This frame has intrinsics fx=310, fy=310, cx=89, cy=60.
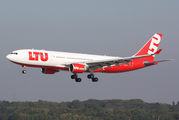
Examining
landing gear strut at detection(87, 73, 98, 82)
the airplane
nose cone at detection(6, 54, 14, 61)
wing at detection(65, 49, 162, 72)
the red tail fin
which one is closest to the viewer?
nose cone at detection(6, 54, 14, 61)

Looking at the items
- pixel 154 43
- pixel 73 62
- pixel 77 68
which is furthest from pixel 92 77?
pixel 154 43

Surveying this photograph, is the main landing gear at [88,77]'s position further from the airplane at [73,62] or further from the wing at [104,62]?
the wing at [104,62]

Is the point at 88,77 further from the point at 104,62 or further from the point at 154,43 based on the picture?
the point at 154,43

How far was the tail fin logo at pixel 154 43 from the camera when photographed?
Result: 70000 millimetres

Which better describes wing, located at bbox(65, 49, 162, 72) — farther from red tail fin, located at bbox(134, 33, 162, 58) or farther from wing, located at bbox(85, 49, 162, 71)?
red tail fin, located at bbox(134, 33, 162, 58)

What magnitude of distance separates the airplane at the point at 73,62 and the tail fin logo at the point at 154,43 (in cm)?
270

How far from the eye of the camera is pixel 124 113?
7003 inches

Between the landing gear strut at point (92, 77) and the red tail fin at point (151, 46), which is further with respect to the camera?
the red tail fin at point (151, 46)

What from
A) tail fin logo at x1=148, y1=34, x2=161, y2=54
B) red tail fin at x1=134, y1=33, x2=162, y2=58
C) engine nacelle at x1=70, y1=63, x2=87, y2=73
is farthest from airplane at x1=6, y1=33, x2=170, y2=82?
tail fin logo at x1=148, y1=34, x2=161, y2=54

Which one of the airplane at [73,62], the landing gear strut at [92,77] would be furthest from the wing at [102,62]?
the landing gear strut at [92,77]

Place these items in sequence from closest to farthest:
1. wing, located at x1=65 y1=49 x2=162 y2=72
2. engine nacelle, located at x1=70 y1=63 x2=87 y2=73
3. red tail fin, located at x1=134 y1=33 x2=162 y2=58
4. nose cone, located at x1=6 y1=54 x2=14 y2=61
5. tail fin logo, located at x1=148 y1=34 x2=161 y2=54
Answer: nose cone, located at x1=6 y1=54 x2=14 y2=61 → engine nacelle, located at x1=70 y1=63 x2=87 y2=73 → wing, located at x1=65 y1=49 x2=162 y2=72 → red tail fin, located at x1=134 y1=33 x2=162 y2=58 → tail fin logo, located at x1=148 y1=34 x2=161 y2=54

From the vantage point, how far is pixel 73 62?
58.2 metres

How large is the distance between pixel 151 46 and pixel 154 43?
4.10ft

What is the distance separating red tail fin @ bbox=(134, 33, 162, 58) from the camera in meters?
69.1
